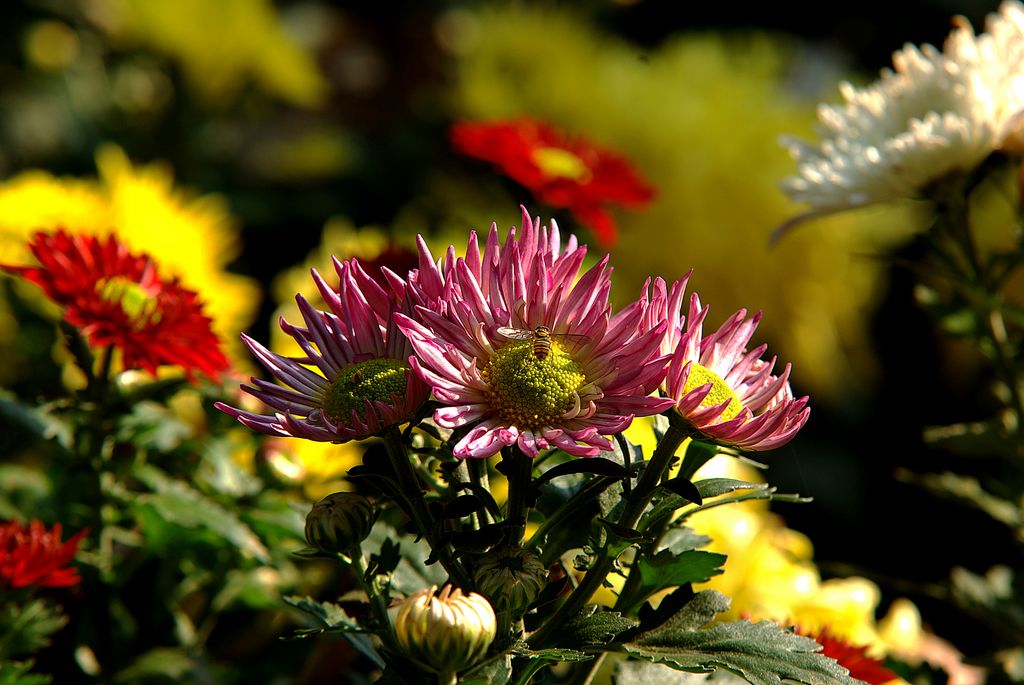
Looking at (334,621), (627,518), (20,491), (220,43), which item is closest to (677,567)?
(627,518)

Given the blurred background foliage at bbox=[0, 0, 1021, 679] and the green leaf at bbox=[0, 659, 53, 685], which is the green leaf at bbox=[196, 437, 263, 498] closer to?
the green leaf at bbox=[0, 659, 53, 685]

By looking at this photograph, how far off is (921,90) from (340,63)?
193cm

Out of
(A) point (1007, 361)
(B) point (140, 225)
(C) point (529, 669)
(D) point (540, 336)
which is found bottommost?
(C) point (529, 669)

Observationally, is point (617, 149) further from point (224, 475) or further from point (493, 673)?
point (493, 673)

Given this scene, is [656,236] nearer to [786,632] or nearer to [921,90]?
[921,90]

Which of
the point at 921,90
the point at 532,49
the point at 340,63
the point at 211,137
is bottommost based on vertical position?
the point at 921,90

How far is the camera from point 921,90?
0.66 m

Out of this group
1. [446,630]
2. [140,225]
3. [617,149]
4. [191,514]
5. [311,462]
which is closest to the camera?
[446,630]

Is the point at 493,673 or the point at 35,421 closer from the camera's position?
the point at 493,673

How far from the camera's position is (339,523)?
1.26 feet

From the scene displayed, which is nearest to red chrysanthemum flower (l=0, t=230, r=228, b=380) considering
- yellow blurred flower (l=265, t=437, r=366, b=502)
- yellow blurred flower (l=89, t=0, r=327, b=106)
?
yellow blurred flower (l=265, t=437, r=366, b=502)

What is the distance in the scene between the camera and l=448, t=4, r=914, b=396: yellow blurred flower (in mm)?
1587

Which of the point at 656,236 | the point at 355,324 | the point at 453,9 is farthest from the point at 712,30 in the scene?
the point at 355,324

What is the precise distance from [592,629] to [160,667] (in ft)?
1.14
